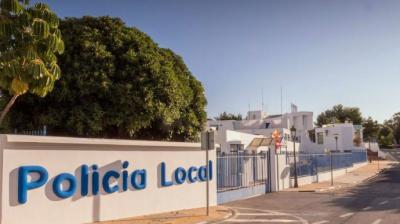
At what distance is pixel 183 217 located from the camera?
47.5 ft

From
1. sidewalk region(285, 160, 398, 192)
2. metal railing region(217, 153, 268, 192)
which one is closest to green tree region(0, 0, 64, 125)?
metal railing region(217, 153, 268, 192)

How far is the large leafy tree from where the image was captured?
16.5m

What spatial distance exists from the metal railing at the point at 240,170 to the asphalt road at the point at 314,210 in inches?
38.3

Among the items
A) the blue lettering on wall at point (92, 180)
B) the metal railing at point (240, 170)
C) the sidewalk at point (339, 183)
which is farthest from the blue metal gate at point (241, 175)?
the blue lettering on wall at point (92, 180)

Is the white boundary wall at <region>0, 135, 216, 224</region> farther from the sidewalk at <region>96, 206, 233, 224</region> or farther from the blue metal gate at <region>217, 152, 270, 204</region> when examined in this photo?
the blue metal gate at <region>217, 152, 270, 204</region>

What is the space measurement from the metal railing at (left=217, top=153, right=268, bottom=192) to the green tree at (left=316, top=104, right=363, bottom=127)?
101 m

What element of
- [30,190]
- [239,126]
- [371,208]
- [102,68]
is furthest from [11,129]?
[239,126]

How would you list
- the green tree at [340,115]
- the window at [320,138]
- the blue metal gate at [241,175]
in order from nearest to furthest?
the blue metal gate at [241,175], the window at [320,138], the green tree at [340,115]

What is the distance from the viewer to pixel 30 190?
36.8 feet

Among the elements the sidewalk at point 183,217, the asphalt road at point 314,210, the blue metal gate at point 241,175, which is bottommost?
the asphalt road at point 314,210

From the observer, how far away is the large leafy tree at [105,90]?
54.1 feet

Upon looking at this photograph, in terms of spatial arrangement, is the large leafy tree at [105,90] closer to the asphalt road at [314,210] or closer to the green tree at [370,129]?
the asphalt road at [314,210]

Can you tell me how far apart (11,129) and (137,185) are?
21.7 feet

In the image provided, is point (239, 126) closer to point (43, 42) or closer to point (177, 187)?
point (177, 187)
